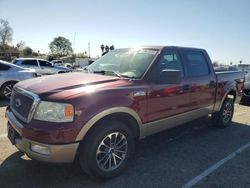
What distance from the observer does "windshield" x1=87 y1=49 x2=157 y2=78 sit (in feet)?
14.1

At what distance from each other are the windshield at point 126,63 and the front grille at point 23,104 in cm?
134

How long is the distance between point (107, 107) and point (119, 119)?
418mm

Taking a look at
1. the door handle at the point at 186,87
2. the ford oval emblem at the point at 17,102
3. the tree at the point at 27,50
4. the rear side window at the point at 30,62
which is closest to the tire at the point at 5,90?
the ford oval emblem at the point at 17,102

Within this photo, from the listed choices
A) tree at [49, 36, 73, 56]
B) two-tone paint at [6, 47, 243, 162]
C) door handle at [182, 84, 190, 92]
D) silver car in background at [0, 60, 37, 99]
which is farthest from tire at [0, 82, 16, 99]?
tree at [49, 36, 73, 56]

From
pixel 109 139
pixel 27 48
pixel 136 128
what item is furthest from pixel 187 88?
pixel 27 48

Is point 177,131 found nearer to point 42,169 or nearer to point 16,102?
point 42,169

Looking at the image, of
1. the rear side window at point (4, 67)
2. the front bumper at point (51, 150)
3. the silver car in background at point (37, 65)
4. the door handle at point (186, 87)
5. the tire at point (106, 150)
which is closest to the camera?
the front bumper at point (51, 150)

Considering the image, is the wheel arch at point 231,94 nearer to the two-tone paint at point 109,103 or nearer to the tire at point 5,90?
the two-tone paint at point 109,103

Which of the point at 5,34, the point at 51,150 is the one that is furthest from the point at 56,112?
the point at 5,34

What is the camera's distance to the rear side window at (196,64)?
17.2 ft

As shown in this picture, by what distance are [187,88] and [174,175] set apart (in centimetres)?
166

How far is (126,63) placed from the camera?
4.55 m

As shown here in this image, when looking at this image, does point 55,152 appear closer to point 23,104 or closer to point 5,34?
point 23,104

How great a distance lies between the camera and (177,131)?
614cm
